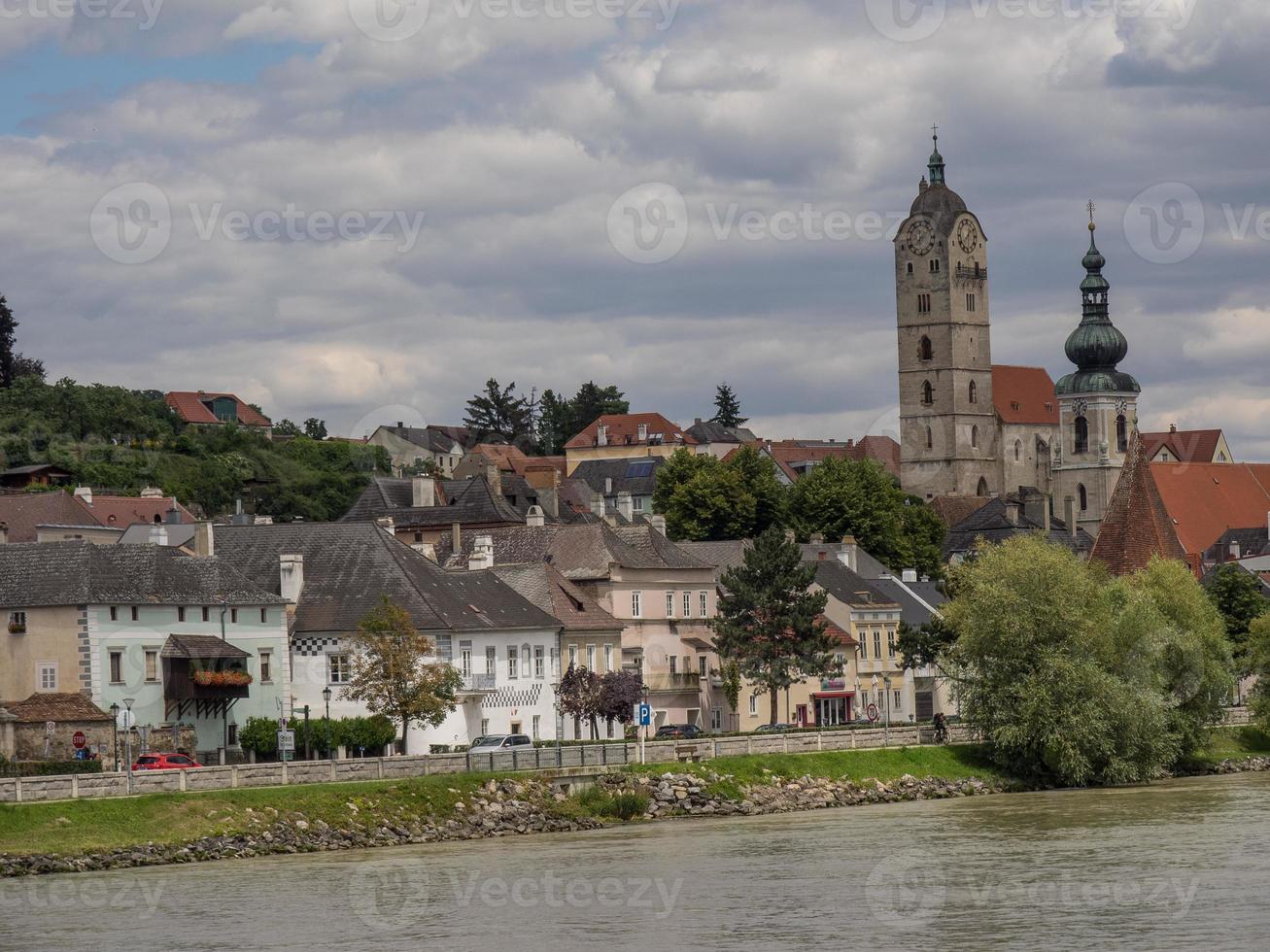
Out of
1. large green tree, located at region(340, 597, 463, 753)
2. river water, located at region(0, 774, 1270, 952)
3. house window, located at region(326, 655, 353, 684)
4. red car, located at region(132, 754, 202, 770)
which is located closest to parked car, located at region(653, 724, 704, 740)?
large green tree, located at region(340, 597, 463, 753)

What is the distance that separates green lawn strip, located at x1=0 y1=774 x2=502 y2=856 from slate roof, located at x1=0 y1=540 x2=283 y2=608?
11685 millimetres

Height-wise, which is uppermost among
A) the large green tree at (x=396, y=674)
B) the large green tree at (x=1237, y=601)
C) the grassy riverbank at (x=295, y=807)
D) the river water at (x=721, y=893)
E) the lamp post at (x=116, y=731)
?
the large green tree at (x=1237, y=601)

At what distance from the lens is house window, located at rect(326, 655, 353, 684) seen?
241 feet

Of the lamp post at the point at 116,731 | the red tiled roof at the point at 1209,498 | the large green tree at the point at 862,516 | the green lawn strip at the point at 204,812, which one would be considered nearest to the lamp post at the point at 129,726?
the lamp post at the point at 116,731

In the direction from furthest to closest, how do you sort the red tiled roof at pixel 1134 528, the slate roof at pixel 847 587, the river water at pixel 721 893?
the red tiled roof at pixel 1134 528 < the slate roof at pixel 847 587 < the river water at pixel 721 893

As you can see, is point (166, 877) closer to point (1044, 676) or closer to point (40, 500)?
point (1044, 676)

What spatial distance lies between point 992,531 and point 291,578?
96.4 m

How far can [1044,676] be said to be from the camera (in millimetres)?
74562

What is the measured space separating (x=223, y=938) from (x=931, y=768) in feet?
119

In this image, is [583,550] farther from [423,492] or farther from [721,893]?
[721,893]

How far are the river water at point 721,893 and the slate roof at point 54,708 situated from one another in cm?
1204

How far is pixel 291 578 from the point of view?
251 ft

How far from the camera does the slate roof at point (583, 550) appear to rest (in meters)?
88.9

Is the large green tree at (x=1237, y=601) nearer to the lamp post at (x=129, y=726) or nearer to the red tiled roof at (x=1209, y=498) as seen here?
the red tiled roof at (x=1209, y=498)
